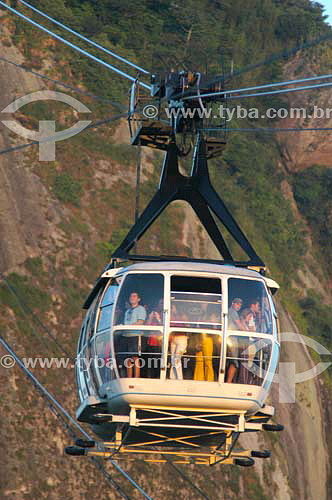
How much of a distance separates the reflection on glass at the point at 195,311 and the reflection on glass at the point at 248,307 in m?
0.24

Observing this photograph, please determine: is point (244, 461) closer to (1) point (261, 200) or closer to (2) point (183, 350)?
(2) point (183, 350)

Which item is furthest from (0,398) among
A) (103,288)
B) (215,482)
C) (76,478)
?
(103,288)

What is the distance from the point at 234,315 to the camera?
18375 mm

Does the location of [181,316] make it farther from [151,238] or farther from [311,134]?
[311,134]

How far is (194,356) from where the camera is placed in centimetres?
1827

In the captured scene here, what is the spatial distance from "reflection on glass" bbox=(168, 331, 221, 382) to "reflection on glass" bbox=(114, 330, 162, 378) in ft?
0.76

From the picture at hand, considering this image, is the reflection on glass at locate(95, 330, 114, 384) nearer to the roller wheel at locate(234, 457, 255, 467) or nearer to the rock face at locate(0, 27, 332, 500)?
the roller wheel at locate(234, 457, 255, 467)

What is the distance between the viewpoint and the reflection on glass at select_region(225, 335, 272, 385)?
60.2 ft

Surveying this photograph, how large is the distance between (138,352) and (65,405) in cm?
2314
